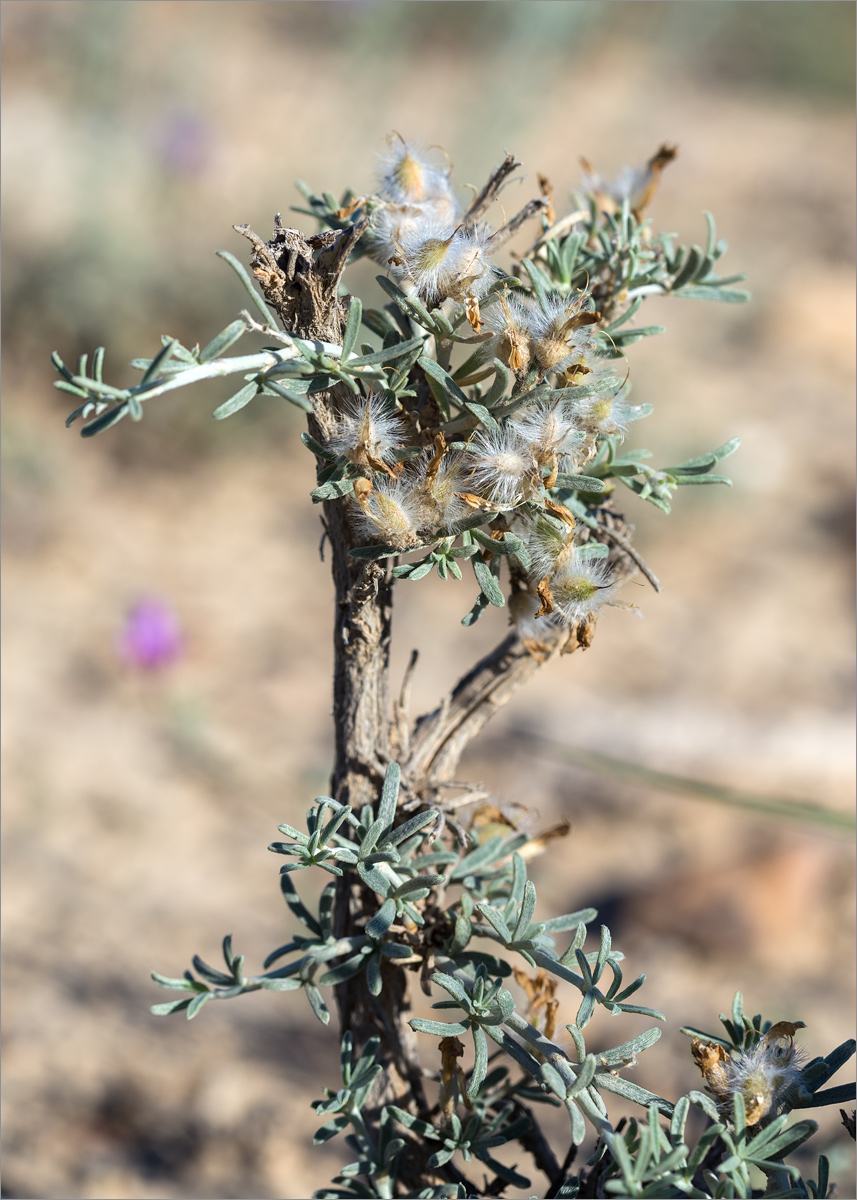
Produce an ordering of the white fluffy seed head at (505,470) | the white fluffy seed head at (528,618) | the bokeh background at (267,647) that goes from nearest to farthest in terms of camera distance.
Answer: the white fluffy seed head at (505,470) < the white fluffy seed head at (528,618) < the bokeh background at (267,647)

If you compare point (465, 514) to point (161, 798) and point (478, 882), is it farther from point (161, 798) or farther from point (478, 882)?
point (161, 798)

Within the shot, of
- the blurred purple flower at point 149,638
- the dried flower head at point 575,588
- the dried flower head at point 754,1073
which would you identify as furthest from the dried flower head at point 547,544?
the blurred purple flower at point 149,638

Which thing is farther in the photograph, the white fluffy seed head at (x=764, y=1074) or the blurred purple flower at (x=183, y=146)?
the blurred purple flower at (x=183, y=146)

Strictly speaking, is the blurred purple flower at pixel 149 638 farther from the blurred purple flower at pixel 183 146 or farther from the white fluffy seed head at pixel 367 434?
the blurred purple flower at pixel 183 146

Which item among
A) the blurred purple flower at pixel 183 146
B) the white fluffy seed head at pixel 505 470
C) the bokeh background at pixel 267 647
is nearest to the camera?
the white fluffy seed head at pixel 505 470

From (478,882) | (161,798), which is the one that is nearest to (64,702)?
(161,798)

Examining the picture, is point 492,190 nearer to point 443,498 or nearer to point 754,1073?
point 443,498

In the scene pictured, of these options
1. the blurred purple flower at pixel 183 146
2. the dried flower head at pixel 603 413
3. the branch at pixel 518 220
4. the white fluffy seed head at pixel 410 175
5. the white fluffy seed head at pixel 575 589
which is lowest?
the white fluffy seed head at pixel 575 589
